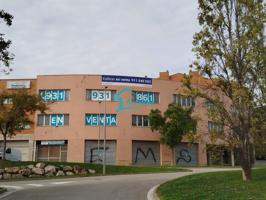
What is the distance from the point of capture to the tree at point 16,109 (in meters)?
32.9

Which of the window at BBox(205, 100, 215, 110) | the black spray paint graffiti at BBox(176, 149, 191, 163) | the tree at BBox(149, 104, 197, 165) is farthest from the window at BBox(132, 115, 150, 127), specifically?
the window at BBox(205, 100, 215, 110)

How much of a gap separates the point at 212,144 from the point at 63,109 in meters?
37.6

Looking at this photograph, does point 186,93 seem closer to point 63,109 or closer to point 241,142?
point 241,142

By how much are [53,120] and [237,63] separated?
38973mm

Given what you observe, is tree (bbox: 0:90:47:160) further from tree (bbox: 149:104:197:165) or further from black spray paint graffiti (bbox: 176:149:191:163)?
black spray paint graffiti (bbox: 176:149:191:163)

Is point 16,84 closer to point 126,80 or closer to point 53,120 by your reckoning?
point 53,120

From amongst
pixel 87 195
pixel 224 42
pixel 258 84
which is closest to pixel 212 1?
pixel 224 42

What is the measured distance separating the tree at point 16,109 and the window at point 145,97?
67.6 ft

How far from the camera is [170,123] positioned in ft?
159

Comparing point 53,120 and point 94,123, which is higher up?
point 53,120

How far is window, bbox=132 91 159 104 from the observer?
53.7 m

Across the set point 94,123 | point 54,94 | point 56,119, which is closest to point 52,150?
point 56,119

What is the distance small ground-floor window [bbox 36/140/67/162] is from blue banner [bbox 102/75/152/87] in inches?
369

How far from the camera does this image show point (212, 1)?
1692cm
